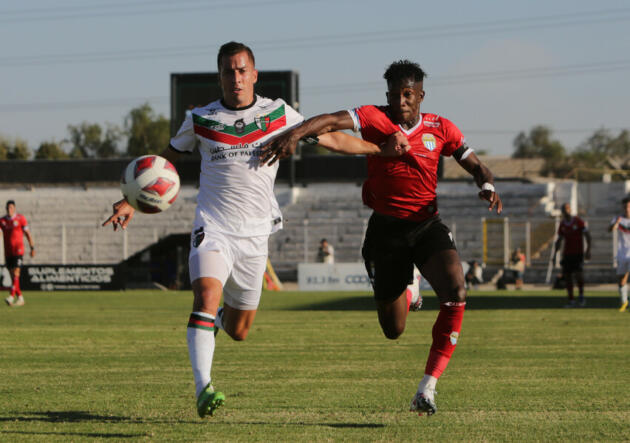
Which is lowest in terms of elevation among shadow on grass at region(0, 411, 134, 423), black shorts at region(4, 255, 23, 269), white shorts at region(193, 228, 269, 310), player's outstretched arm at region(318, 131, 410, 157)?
black shorts at region(4, 255, 23, 269)

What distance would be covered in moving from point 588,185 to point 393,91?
44470mm

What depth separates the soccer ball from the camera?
7.17 meters

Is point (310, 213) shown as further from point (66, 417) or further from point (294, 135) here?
point (66, 417)

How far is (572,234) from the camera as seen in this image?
22703 millimetres

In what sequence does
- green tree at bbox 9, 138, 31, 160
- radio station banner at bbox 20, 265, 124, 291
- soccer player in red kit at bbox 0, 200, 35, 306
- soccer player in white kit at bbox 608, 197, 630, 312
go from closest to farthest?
soccer player in white kit at bbox 608, 197, 630, 312, soccer player in red kit at bbox 0, 200, 35, 306, radio station banner at bbox 20, 265, 124, 291, green tree at bbox 9, 138, 31, 160

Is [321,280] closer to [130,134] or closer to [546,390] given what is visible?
[546,390]

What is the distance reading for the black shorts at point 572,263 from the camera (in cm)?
2283

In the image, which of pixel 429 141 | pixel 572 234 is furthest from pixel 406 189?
pixel 572 234

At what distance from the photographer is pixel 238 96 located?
7.28 metres

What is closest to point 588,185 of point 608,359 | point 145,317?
point 145,317

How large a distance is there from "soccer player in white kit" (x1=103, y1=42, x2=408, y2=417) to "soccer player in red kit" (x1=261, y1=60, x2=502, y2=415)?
0.49 metres

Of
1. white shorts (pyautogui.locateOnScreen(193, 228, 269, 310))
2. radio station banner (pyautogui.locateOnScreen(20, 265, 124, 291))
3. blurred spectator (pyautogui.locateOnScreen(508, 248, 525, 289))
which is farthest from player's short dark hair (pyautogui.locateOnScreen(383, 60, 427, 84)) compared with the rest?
blurred spectator (pyautogui.locateOnScreen(508, 248, 525, 289))

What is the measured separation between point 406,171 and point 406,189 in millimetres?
148

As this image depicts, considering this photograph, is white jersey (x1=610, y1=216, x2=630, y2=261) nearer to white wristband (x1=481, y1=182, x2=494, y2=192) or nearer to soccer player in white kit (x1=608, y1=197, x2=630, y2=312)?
soccer player in white kit (x1=608, y1=197, x2=630, y2=312)
